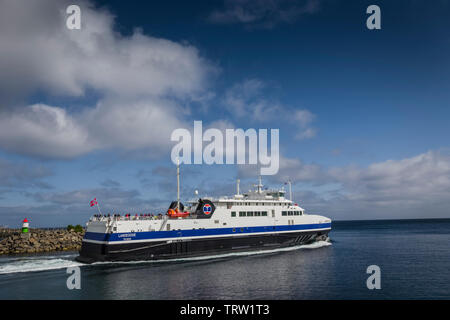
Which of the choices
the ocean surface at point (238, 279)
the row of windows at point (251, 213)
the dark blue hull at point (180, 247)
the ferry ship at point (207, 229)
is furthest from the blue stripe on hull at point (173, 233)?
the ocean surface at point (238, 279)

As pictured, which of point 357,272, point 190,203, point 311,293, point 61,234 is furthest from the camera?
point 61,234

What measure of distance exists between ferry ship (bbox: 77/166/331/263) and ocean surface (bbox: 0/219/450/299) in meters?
1.70

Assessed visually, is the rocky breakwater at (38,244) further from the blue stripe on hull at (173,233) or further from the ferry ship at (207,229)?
the blue stripe on hull at (173,233)

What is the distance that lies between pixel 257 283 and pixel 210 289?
4516mm

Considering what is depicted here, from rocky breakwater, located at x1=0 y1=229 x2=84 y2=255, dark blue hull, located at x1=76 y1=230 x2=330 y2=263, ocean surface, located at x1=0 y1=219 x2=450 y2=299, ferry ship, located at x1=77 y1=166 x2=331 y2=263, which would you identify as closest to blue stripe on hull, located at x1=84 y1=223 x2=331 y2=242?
ferry ship, located at x1=77 y1=166 x2=331 y2=263

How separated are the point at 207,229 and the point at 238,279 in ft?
41.4

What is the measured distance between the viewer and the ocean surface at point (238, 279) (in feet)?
77.0

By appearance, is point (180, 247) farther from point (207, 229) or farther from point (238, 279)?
point (238, 279)

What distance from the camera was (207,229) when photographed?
39.8 meters

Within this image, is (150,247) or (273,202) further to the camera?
(273,202)

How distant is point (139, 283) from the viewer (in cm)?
2642

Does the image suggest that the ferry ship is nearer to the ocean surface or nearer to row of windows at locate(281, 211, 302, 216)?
row of windows at locate(281, 211, 302, 216)

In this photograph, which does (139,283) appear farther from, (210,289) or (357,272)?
(357,272)
